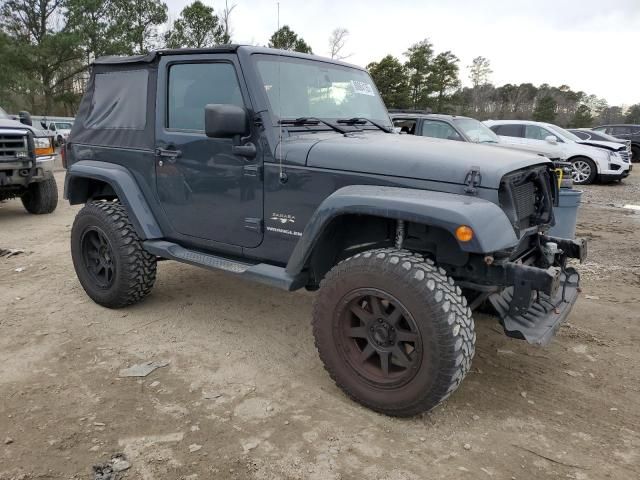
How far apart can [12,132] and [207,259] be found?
5.40m

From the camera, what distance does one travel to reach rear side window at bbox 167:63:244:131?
3.35m

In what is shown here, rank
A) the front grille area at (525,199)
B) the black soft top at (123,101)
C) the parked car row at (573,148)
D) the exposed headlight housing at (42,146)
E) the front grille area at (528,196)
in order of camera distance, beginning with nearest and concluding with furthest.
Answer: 1. the front grille area at (528,196)
2. the front grille area at (525,199)
3. the black soft top at (123,101)
4. the exposed headlight housing at (42,146)
5. the parked car row at (573,148)

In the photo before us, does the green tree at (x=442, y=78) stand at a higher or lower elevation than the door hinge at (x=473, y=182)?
higher

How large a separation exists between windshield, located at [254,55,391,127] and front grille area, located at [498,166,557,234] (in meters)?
1.27

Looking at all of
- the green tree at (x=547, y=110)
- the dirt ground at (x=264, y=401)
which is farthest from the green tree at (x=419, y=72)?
the dirt ground at (x=264, y=401)

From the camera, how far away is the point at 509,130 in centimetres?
1280

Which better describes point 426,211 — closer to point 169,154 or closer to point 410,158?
point 410,158

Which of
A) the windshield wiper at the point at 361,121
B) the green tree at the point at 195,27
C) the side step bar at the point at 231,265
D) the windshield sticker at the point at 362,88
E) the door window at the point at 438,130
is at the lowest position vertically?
the side step bar at the point at 231,265

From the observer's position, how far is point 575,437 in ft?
8.64

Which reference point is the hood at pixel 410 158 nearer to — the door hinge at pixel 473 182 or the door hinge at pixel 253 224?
the door hinge at pixel 473 182

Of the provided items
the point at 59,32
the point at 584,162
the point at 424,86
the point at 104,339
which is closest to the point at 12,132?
the point at 104,339

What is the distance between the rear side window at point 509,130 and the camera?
12688mm

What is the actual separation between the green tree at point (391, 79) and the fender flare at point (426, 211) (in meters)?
32.1

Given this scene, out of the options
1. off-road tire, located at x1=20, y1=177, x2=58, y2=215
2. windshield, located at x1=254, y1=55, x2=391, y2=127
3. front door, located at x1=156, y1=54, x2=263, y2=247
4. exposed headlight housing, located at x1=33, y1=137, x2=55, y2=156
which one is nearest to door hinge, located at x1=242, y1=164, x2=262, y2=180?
front door, located at x1=156, y1=54, x2=263, y2=247
